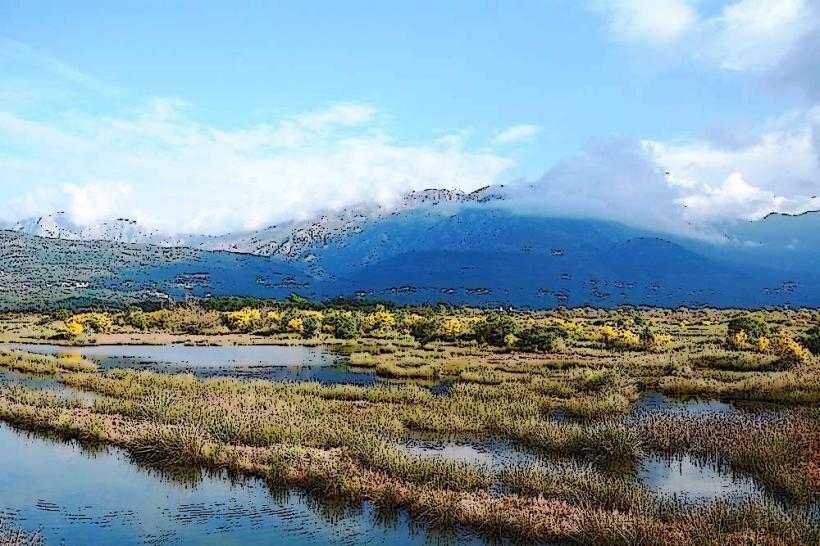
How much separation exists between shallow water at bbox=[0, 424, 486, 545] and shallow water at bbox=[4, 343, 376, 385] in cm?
2376

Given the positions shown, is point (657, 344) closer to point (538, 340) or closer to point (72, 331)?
point (538, 340)

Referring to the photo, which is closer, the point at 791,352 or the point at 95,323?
the point at 791,352

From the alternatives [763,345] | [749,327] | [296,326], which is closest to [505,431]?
[763,345]

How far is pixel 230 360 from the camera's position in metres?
63.9

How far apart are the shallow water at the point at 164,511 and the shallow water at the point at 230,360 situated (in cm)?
2376

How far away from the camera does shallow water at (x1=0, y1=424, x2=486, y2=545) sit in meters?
20.0

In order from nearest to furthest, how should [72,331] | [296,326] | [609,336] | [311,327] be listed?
[609,336]
[72,331]
[311,327]
[296,326]

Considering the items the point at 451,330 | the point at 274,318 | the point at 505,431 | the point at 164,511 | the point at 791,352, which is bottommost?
the point at 164,511

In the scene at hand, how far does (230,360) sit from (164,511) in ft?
141

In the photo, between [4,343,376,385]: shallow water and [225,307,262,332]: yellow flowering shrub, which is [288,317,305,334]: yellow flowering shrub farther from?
[4,343,376,385]: shallow water

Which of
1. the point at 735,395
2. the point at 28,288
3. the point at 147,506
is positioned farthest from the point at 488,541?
the point at 28,288

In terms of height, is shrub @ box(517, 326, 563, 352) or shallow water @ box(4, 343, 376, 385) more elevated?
shrub @ box(517, 326, 563, 352)

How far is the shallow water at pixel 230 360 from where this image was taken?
5322 cm

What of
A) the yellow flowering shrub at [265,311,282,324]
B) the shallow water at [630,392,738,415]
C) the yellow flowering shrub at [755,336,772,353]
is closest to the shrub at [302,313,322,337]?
the yellow flowering shrub at [265,311,282,324]
